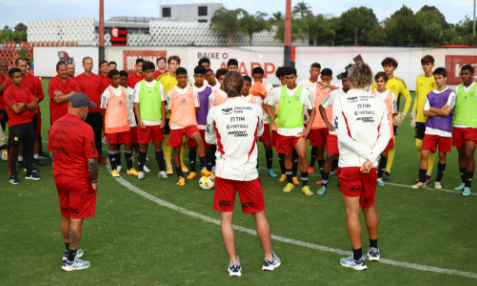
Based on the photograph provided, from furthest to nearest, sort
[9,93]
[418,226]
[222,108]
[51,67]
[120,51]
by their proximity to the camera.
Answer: [51,67] < [120,51] < [9,93] < [418,226] < [222,108]

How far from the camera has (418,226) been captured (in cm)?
614

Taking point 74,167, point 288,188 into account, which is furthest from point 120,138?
point 74,167

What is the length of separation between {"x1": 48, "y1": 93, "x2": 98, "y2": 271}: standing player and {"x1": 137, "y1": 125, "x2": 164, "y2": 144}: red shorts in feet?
12.9

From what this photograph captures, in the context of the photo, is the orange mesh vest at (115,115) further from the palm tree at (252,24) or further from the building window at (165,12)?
the building window at (165,12)

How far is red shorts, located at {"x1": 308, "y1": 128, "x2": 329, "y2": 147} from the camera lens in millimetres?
8531

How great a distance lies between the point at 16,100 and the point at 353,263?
6.73 m

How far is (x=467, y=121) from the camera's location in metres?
7.57

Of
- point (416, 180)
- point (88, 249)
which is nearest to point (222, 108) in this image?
point (88, 249)

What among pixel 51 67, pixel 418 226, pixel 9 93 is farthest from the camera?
pixel 51 67

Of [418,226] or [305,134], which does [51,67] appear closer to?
[305,134]

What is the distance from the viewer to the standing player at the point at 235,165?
4641 mm

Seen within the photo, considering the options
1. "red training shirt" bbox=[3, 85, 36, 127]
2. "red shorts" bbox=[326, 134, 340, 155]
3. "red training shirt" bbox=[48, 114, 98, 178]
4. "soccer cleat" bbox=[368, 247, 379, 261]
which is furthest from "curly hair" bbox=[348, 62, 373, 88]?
"red training shirt" bbox=[3, 85, 36, 127]

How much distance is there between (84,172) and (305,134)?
13.3 feet

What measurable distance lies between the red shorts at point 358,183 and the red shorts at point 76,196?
2.64 m
